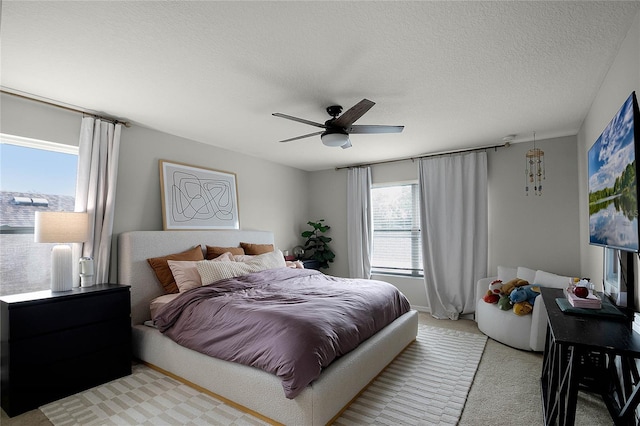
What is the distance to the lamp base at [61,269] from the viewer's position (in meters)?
2.67

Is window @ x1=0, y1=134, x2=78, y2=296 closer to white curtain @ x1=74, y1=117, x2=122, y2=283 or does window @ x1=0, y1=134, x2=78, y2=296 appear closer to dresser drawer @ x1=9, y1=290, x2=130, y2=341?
white curtain @ x1=74, y1=117, x2=122, y2=283

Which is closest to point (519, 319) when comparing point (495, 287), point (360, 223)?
point (495, 287)

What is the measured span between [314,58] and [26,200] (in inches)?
114

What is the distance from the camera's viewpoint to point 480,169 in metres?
4.48

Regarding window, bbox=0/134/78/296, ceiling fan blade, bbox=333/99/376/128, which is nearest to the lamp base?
window, bbox=0/134/78/296

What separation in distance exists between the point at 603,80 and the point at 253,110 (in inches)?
117

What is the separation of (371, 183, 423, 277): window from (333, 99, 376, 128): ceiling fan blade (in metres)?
2.88

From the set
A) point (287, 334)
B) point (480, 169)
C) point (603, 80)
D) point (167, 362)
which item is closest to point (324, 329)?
point (287, 334)

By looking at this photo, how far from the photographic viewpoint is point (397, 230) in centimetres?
542

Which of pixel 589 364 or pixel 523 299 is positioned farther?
pixel 523 299

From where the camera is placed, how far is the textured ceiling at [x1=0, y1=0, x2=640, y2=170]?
172 centimetres

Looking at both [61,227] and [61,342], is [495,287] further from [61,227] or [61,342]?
→ [61,227]

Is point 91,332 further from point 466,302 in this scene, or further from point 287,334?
point 466,302

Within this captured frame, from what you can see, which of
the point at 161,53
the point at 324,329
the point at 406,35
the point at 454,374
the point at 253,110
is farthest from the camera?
the point at 253,110
